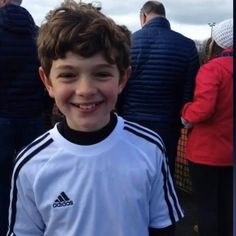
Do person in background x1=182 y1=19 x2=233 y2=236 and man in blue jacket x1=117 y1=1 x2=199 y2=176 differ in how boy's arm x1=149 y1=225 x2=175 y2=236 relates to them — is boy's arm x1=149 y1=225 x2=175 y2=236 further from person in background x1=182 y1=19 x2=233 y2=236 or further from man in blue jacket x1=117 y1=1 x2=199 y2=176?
man in blue jacket x1=117 y1=1 x2=199 y2=176

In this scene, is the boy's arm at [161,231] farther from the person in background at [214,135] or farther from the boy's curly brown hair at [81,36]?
the person in background at [214,135]

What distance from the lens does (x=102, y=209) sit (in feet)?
5.25

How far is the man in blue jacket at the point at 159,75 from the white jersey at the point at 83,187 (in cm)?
192

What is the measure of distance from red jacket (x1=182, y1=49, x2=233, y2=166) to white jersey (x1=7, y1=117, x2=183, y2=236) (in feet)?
5.14

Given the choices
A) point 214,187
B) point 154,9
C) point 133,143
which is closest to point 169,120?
point 214,187

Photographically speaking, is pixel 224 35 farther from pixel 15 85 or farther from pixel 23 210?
pixel 23 210

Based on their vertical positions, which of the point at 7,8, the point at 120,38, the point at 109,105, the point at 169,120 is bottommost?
the point at 169,120

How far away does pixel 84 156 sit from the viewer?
1.60 meters

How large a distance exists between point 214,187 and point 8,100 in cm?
151

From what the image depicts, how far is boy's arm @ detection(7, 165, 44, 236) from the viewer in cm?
162

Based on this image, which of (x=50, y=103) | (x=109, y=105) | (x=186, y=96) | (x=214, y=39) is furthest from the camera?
(x=50, y=103)

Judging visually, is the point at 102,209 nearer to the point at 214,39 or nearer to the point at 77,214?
the point at 77,214

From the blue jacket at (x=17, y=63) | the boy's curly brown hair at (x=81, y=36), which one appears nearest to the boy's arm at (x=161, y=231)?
the boy's curly brown hair at (x=81, y=36)

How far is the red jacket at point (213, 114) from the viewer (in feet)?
10.3
